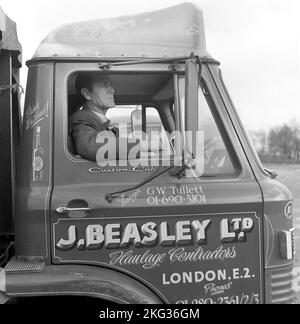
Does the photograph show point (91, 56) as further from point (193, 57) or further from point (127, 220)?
point (127, 220)

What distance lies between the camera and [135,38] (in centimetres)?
263

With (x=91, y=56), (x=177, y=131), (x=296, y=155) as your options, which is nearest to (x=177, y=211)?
(x=177, y=131)

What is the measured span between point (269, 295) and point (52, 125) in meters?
1.48

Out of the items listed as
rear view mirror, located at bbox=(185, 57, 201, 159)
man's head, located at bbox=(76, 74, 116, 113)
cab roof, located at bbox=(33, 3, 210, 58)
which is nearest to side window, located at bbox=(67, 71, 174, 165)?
man's head, located at bbox=(76, 74, 116, 113)

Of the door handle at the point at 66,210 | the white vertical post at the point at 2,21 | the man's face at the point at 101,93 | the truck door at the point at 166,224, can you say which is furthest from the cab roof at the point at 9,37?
the door handle at the point at 66,210

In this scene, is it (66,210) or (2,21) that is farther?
(2,21)

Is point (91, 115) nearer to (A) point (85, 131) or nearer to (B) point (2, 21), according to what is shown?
(A) point (85, 131)

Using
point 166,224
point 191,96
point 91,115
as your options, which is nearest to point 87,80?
point 91,115

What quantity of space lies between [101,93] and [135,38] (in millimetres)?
376

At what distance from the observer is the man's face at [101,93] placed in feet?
9.03

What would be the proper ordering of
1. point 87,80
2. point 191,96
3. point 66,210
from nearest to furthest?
point 191,96 < point 66,210 < point 87,80

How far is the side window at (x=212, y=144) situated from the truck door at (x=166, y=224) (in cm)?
3

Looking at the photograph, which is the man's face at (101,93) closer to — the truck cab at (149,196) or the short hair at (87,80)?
the short hair at (87,80)
